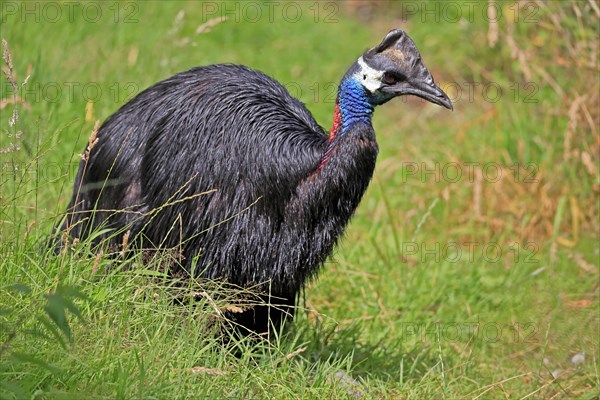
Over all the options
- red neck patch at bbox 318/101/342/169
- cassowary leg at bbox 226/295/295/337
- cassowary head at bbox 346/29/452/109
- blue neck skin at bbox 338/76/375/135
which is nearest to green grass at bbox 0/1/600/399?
cassowary leg at bbox 226/295/295/337

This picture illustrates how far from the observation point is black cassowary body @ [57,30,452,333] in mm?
4684

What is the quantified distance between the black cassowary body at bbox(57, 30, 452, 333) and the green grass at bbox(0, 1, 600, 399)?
216mm

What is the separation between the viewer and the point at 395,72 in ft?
15.3

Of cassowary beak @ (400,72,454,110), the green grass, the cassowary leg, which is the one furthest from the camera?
the cassowary leg

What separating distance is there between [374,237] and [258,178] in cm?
227

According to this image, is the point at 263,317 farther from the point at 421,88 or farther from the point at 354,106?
the point at 421,88

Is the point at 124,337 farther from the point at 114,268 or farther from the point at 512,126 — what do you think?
the point at 512,126

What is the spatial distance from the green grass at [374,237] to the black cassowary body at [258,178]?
0.22 metres

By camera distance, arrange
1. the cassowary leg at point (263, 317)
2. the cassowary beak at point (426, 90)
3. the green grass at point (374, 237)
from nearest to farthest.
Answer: the green grass at point (374, 237), the cassowary beak at point (426, 90), the cassowary leg at point (263, 317)

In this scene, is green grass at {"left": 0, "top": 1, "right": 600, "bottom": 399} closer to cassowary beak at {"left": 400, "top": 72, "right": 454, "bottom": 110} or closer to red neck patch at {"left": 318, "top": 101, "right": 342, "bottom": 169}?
red neck patch at {"left": 318, "top": 101, "right": 342, "bottom": 169}

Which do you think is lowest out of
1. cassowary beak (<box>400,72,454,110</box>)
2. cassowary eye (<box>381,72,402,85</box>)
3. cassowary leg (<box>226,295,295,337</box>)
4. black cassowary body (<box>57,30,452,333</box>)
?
cassowary leg (<box>226,295,295,337</box>)

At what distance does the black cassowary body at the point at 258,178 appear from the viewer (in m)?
4.68

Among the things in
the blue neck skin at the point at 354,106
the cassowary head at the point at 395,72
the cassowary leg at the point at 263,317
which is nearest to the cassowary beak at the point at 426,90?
the cassowary head at the point at 395,72

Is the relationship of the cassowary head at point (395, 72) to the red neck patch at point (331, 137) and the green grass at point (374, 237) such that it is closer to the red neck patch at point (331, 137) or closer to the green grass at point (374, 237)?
the red neck patch at point (331, 137)
